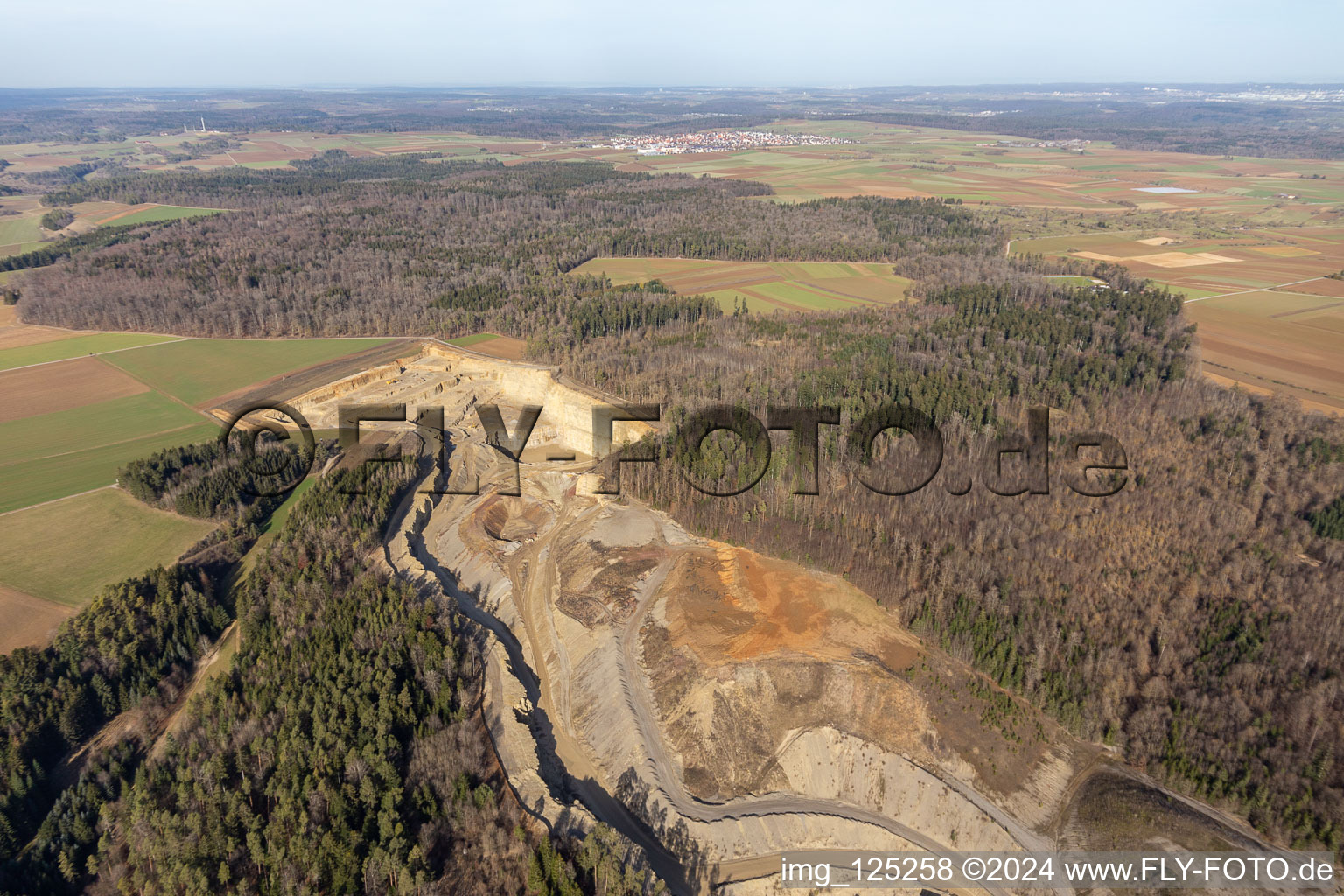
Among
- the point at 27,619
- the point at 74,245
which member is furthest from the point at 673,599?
the point at 74,245

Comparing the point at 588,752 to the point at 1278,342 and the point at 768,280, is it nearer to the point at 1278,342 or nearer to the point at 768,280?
the point at 768,280

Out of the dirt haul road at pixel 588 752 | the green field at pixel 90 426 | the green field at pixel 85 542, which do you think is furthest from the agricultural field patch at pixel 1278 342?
the green field at pixel 90 426

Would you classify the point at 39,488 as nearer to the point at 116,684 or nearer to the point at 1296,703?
the point at 116,684

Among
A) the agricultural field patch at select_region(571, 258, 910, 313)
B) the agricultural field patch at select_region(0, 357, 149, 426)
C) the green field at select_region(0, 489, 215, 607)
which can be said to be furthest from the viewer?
the agricultural field patch at select_region(571, 258, 910, 313)

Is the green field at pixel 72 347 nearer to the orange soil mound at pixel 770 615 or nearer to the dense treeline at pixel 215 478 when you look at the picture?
the dense treeline at pixel 215 478

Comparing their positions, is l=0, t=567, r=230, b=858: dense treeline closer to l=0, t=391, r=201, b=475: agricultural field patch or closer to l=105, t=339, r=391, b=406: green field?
l=0, t=391, r=201, b=475: agricultural field patch

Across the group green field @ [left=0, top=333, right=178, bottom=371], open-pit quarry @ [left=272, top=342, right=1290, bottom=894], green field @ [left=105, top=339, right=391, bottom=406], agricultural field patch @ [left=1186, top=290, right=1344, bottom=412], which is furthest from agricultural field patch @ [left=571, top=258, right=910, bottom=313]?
open-pit quarry @ [left=272, top=342, right=1290, bottom=894]
